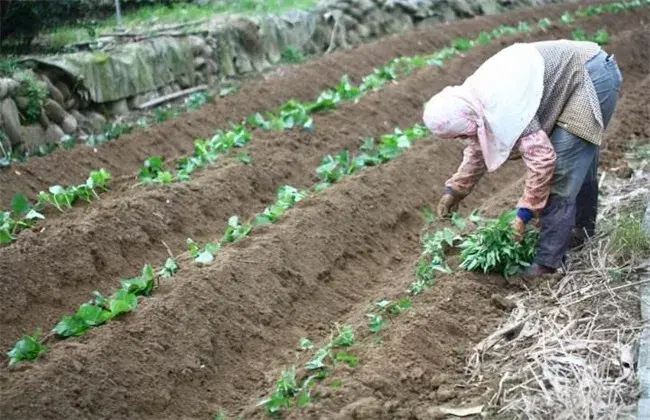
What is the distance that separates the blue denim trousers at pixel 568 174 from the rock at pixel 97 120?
17.1ft

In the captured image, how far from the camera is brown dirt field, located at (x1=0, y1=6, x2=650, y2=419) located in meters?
4.73

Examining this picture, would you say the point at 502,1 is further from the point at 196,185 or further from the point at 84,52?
the point at 196,185

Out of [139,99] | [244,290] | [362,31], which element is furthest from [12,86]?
[362,31]

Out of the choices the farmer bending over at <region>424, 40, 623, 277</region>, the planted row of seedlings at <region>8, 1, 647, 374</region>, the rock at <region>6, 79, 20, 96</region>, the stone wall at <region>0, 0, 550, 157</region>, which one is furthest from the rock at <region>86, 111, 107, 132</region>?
the farmer bending over at <region>424, 40, 623, 277</region>

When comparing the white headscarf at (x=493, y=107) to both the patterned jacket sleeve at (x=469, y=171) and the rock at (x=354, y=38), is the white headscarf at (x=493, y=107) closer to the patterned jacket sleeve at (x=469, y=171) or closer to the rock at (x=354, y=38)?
the patterned jacket sleeve at (x=469, y=171)

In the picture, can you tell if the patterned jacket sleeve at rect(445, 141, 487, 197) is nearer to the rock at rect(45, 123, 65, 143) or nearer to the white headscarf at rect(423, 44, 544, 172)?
the white headscarf at rect(423, 44, 544, 172)

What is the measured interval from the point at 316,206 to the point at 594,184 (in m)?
1.95

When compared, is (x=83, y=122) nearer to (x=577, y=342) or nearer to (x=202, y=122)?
(x=202, y=122)

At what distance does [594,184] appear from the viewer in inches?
234

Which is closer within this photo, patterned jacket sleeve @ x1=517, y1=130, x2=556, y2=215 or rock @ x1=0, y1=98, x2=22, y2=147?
patterned jacket sleeve @ x1=517, y1=130, x2=556, y2=215

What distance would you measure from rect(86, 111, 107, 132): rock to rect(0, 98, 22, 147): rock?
3.33ft

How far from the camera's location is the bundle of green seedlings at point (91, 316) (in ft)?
16.5

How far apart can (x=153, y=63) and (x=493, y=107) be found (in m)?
6.03

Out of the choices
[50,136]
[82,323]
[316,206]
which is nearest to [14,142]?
[50,136]
